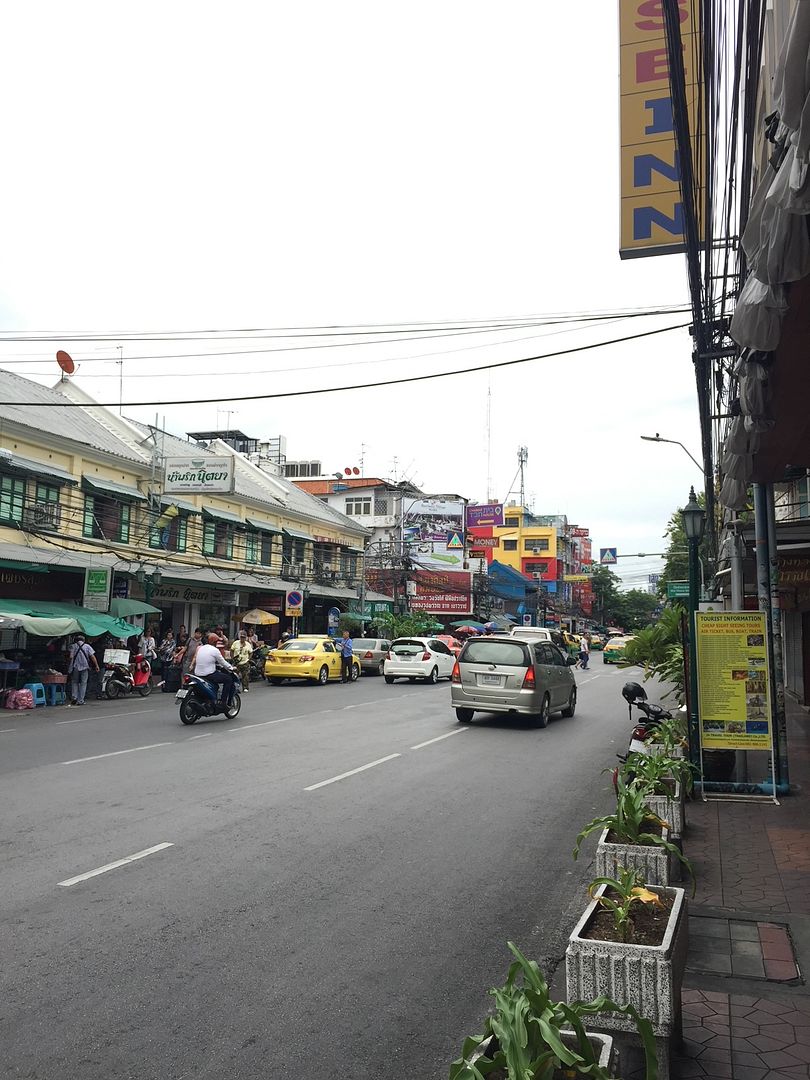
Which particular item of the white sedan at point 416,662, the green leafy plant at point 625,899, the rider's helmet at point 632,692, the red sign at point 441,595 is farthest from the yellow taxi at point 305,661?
the red sign at point 441,595

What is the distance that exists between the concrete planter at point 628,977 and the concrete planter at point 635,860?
57.2 inches

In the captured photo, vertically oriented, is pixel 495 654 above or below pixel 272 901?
above

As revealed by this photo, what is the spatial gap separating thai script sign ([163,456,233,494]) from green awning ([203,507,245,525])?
3.72m

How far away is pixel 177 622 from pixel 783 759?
89.1ft

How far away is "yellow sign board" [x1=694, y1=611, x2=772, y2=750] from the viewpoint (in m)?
8.70

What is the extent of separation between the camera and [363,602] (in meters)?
44.2

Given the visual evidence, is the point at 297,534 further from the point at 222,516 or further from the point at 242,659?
the point at 242,659

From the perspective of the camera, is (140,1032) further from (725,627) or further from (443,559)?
(443,559)

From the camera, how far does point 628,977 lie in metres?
3.38

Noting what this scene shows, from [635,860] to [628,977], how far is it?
5.78 feet

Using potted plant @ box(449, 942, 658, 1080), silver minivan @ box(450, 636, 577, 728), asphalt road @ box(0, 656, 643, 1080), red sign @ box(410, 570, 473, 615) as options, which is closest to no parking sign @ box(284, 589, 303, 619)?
silver minivan @ box(450, 636, 577, 728)

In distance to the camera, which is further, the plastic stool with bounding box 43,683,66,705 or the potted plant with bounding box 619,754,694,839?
the plastic stool with bounding box 43,683,66,705

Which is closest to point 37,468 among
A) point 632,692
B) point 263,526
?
point 263,526

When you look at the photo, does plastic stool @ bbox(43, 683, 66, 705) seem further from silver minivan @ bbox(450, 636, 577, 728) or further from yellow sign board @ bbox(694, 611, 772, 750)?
yellow sign board @ bbox(694, 611, 772, 750)
